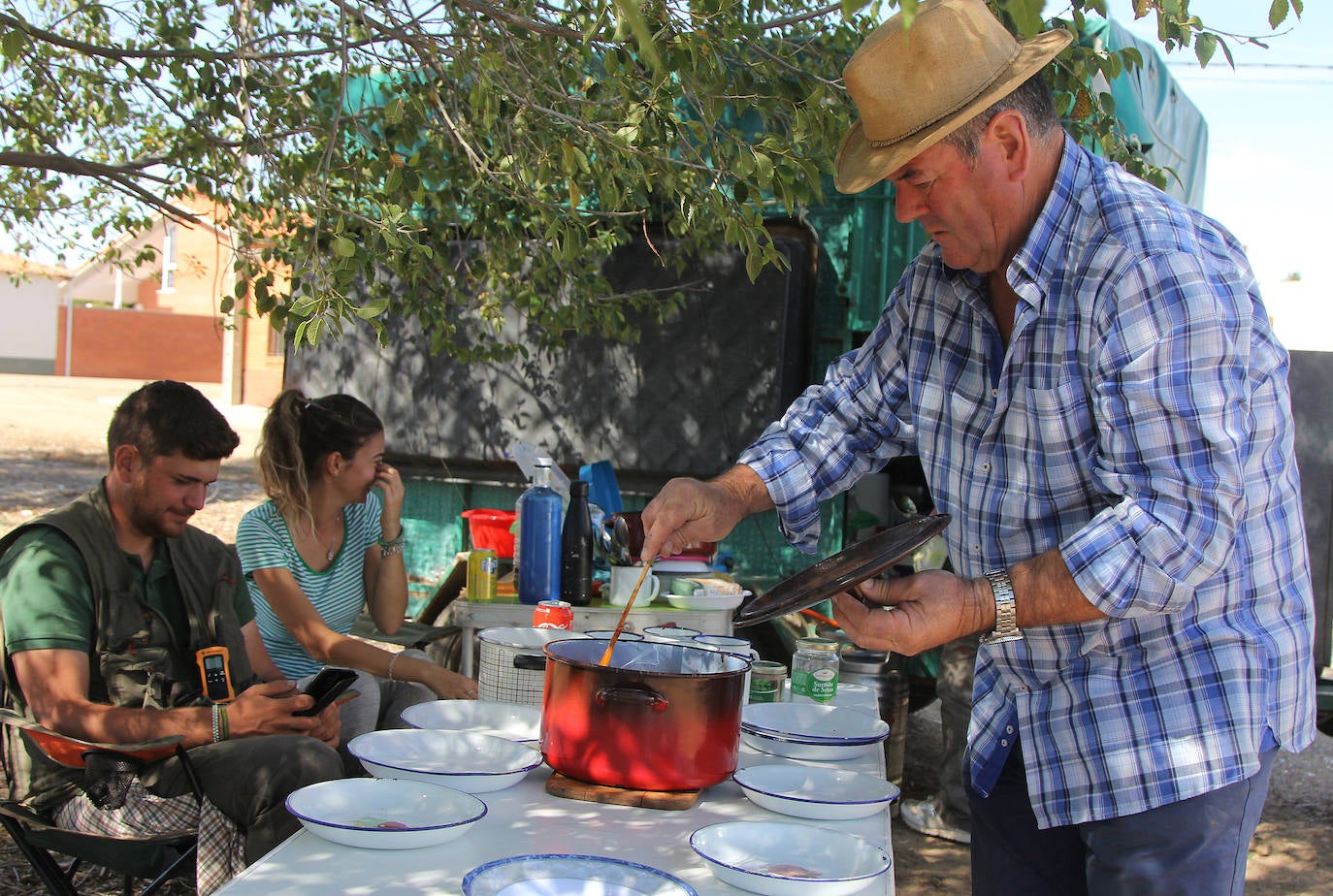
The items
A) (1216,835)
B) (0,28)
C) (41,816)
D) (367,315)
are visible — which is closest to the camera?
(1216,835)

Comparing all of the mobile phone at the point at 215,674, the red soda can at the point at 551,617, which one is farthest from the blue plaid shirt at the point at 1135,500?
the mobile phone at the point at 215,674

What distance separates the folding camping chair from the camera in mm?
2646

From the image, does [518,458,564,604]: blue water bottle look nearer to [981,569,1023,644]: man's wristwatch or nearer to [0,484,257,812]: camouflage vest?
[0,484,257,812]: camouflage vest

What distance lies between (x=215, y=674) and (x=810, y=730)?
1521 millimetres

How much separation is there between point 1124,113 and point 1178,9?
3374 millimetres

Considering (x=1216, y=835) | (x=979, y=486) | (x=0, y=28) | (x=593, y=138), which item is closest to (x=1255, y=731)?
(x=1216, y=835)

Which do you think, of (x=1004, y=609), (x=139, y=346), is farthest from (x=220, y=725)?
(x=139, y=346)

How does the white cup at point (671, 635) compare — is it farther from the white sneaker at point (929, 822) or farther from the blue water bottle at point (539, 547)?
the white sneaker at point (929, 822)

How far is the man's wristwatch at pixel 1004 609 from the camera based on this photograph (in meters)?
1.69

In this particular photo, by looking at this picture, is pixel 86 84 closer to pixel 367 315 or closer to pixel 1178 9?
pixel 367 315

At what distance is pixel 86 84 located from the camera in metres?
5.01

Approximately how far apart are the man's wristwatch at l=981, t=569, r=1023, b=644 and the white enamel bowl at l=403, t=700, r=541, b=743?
1.00 meters

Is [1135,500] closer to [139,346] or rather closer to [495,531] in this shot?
[495,531]

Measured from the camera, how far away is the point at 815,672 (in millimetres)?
2820
